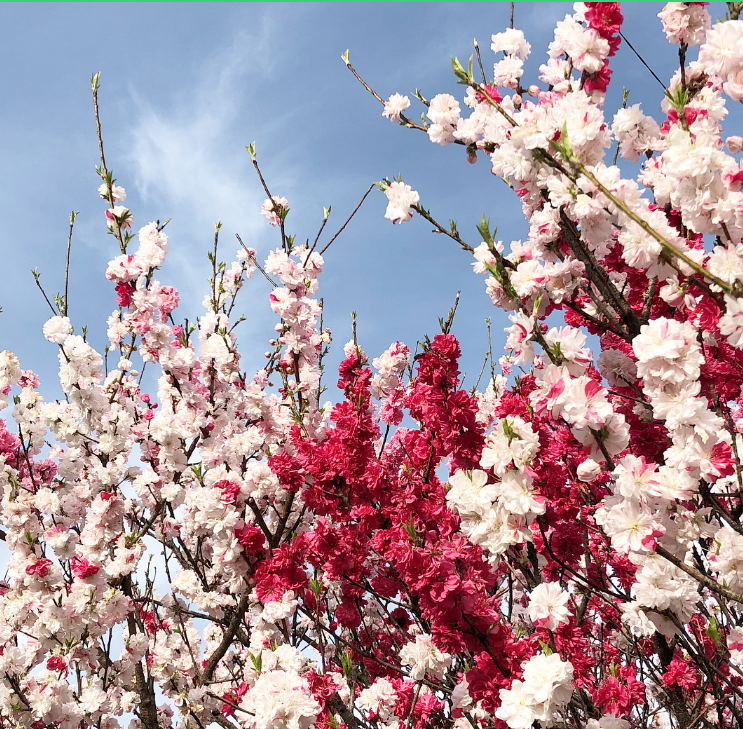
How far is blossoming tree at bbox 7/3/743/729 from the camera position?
251 cm

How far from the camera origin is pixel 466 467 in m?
3.41

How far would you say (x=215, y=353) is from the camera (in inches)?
198

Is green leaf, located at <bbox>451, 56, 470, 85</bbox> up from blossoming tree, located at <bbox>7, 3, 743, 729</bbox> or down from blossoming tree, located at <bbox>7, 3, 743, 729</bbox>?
up

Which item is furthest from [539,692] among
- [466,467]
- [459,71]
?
[459,71]

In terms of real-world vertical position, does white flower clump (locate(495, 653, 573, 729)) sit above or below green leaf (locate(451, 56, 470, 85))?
below

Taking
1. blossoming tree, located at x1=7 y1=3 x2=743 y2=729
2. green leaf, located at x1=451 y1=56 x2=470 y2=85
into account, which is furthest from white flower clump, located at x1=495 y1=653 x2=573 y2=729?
green leaf, located at x1=451 y1=56 x2=470 y2=85

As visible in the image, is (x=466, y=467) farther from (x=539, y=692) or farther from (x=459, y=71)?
(x=459, y=71)

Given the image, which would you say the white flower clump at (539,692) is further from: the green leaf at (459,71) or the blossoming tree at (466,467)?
the green leaf at (459,71)

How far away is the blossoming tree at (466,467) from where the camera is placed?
251 centimetres

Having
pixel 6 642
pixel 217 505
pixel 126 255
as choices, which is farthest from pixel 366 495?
pixel 6 642

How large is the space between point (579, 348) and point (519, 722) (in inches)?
57.4

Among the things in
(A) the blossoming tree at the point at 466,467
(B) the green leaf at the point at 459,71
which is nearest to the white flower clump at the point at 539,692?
(A) the blossoming tree at the point at 466,467

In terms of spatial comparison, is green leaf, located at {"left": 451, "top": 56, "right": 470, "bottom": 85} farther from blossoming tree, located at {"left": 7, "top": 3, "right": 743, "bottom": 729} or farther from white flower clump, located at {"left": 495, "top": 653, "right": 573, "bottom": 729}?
white flower clump, located at {"left": 495, "top": 653, "right": 573, "bottom": 729}

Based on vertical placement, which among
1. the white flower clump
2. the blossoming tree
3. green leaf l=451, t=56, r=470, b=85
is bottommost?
the white flower clump
